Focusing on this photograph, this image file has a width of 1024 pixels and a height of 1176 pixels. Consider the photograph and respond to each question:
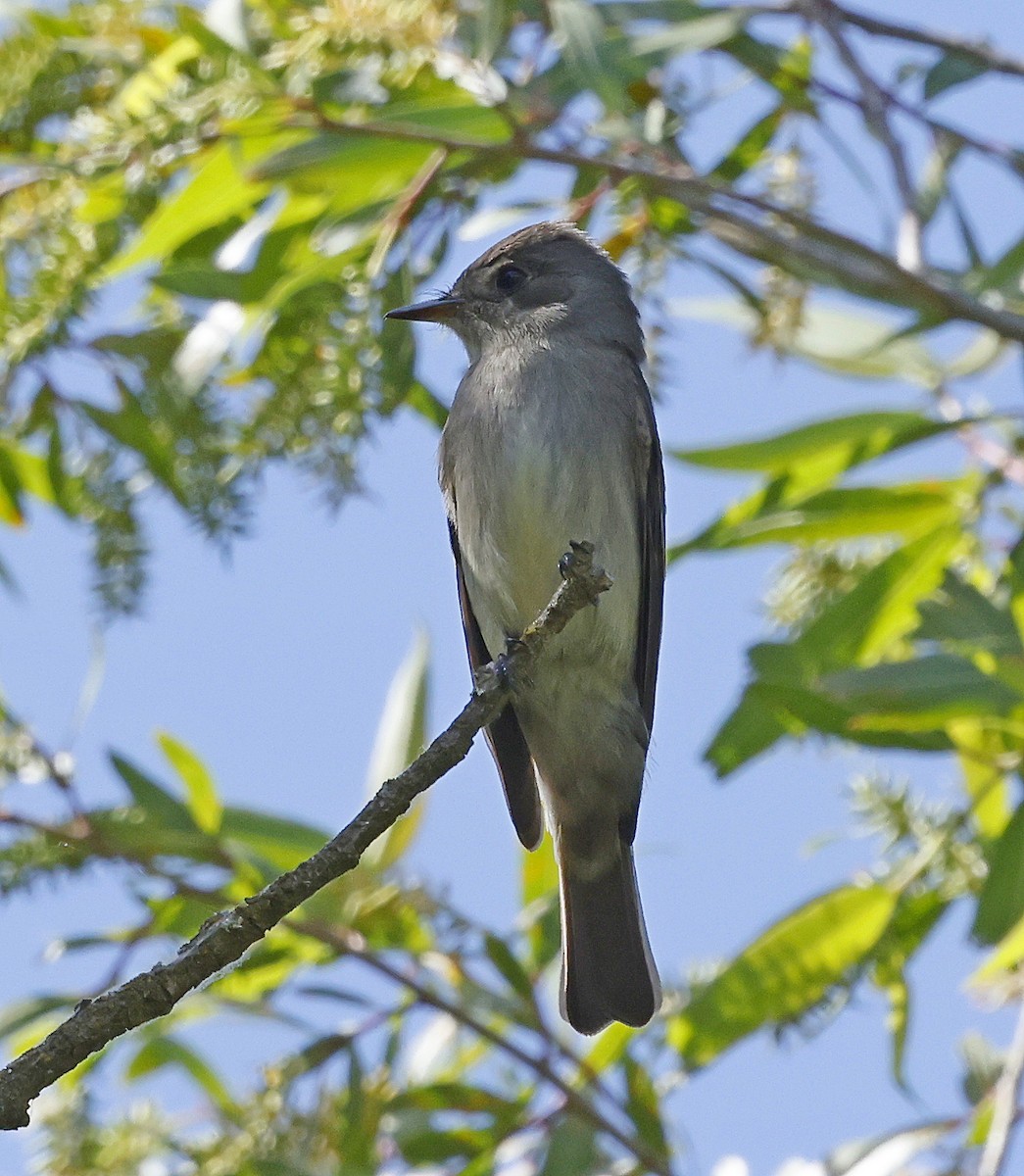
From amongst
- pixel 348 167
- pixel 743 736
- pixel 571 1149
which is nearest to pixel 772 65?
pixel 348 167

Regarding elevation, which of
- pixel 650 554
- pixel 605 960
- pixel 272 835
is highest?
pixel 650 554

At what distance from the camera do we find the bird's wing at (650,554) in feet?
14.7

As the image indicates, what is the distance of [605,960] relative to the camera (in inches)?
170

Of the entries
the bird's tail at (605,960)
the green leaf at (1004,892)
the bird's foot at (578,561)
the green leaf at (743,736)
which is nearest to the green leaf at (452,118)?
the bird's foot at (578,561)

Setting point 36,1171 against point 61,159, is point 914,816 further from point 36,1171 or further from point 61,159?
point 61,159

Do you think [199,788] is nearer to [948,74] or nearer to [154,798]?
[154,798]

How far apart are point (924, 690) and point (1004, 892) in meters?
0.59

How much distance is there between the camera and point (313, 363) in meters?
4.02

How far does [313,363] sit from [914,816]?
1688 millimetres

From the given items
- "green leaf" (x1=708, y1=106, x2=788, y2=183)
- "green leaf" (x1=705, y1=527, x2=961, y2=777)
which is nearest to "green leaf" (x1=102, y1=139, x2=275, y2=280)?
"green leaf" (x1=708, y1=106, x2=788, y2=183)

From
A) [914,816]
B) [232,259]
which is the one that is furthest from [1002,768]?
[232,259]

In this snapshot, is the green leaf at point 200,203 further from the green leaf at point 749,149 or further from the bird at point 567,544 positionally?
the green leaf at point 749,149

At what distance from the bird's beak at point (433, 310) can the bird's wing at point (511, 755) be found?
52 cm

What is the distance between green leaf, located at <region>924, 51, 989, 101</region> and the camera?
4.20 metres
